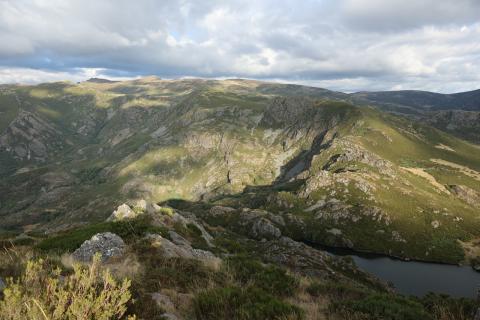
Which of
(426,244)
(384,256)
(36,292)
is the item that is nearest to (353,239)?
(384,256)

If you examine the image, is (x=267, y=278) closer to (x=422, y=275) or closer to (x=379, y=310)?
(x=379, y=310)

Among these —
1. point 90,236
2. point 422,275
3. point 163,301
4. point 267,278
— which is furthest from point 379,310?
point 422,275

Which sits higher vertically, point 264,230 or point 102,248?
point 102,248

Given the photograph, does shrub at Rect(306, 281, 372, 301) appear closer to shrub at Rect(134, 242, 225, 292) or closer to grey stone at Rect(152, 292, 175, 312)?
shrub at Rect(134, 242, 225, 292)

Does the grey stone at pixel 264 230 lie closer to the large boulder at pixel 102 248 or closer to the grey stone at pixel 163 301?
the large boulder at pixel 102 248

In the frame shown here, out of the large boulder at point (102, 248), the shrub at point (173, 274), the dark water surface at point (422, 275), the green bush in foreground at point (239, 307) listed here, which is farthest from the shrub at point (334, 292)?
the dark water surface at point (422, 275)

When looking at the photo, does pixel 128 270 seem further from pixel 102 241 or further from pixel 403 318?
pixel 403 318

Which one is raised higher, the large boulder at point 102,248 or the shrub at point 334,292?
the shrub at point 334,292
